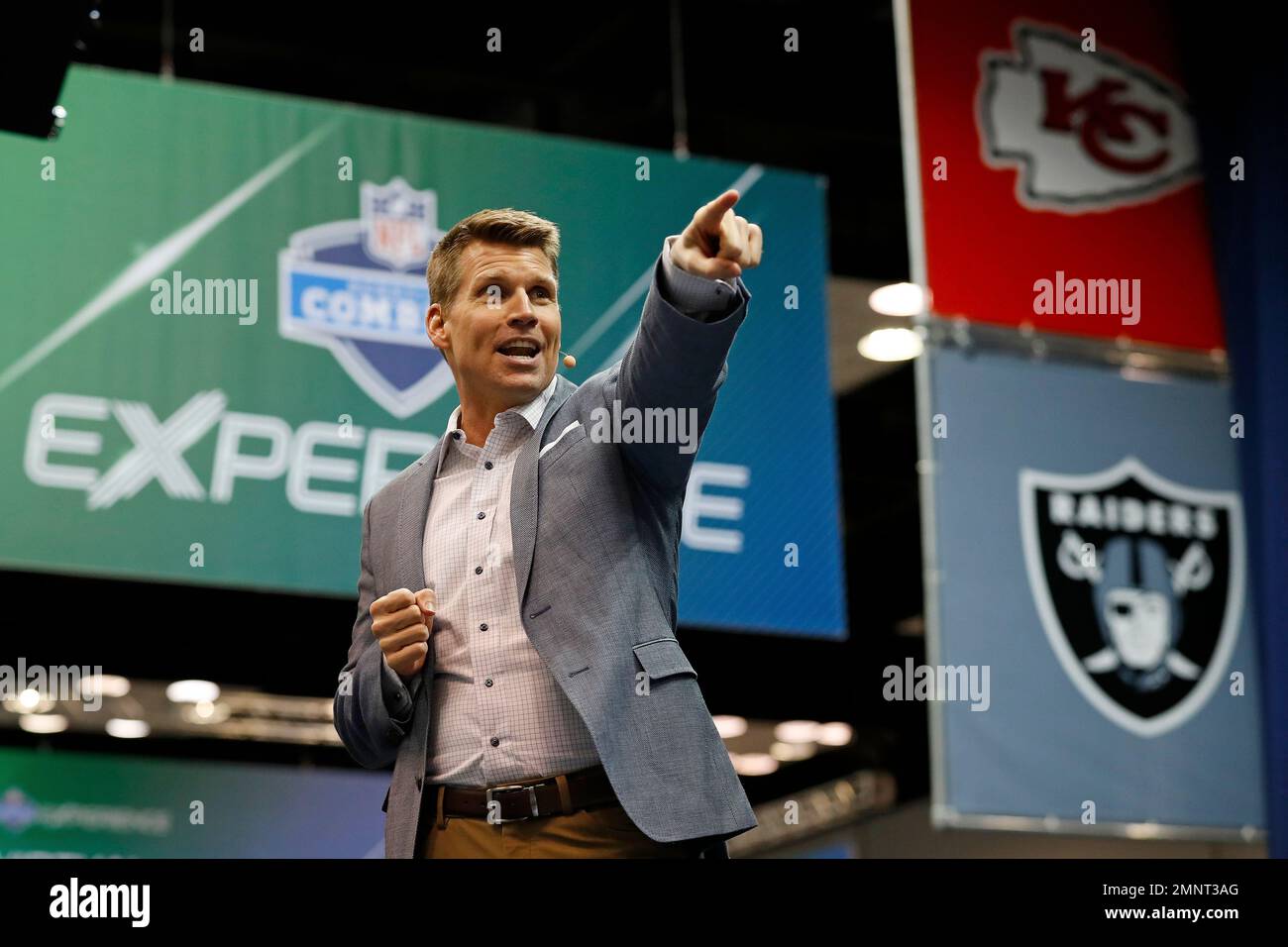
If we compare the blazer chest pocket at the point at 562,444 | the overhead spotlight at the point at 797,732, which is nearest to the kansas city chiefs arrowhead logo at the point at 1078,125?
the blazer chest pocket at the point at 562,444

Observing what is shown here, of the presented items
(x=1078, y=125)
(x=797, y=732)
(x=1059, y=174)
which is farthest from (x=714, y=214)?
(x=797, y=732)

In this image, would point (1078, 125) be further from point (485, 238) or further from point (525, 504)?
point (525, 504)

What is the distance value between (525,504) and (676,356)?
38 centimetres

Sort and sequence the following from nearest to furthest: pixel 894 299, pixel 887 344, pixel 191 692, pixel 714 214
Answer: pixel 714 214 < pixel 894 299 < pixel 887 344 < pixel 191 692

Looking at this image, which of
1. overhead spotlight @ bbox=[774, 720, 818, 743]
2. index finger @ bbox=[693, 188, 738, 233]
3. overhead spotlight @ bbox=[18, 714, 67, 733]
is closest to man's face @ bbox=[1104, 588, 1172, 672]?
index finger @ bbox=[693, 188, 738, 233]

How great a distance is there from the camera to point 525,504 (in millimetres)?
2746

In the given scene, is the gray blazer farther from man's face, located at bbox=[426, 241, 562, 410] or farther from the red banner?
the red banner

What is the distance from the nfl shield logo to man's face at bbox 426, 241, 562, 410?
3.82m

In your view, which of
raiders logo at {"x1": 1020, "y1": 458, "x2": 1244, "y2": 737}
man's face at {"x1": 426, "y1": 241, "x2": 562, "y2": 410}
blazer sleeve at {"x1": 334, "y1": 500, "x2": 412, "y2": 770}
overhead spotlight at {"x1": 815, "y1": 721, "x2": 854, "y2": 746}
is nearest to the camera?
blazer sleeve at {"x1": 334, "y1": 500, "x2": 412, "y2": 770}

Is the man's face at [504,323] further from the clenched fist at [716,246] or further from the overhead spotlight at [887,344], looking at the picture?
the overhead spotlight at [887,344]

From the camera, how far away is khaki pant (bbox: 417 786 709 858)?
8.46ft

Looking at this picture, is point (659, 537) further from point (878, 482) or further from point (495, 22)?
point (878, 482)

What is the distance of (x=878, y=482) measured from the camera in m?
12.2
